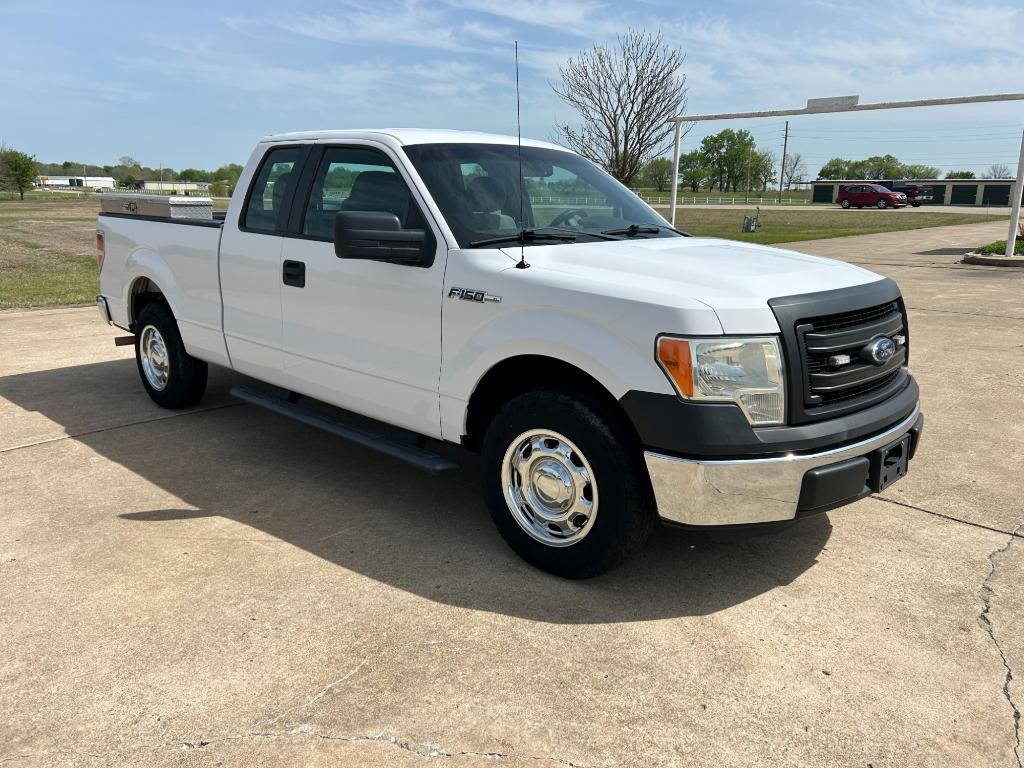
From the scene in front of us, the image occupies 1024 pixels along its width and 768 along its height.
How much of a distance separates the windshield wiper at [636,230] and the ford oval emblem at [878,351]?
1417 mm

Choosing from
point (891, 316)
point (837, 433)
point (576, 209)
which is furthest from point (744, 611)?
point (576, 209)

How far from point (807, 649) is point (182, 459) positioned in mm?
3798

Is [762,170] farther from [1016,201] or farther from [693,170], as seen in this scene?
[1016,201]

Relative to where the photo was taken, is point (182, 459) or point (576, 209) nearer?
point (576, 209)

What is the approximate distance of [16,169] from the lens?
71.7m

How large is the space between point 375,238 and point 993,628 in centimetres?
302

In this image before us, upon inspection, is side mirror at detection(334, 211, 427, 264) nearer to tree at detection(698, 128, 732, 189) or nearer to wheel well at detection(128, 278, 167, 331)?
wheel well at detection(128, 278, 167, 331)

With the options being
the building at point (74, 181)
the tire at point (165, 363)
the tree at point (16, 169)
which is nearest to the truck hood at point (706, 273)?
the tire at point (165, 363)

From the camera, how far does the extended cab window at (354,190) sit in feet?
14.1

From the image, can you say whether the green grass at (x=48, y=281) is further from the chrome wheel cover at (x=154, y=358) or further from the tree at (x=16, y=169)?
the tree at (x=16, y=169)

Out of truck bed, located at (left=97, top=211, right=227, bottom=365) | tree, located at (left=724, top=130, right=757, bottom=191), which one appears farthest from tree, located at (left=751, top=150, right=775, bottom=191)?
truck bed, located at (left=97, top=211, right=227, bottom=365)

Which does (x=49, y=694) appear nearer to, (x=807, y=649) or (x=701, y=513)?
(x=701, y=513)

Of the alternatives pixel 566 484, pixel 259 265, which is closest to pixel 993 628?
pixel 566 484

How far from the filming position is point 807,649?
3.22 meters
